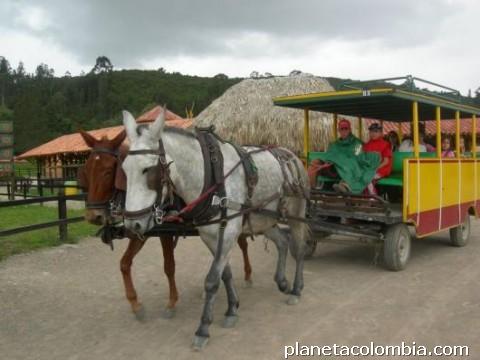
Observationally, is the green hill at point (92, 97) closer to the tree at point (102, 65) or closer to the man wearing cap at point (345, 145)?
the tree at point (102, 65)

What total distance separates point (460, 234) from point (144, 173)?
20.0 feet

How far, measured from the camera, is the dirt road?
11.8ft

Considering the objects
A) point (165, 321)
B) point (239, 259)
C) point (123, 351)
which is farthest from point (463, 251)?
point (123, 351)

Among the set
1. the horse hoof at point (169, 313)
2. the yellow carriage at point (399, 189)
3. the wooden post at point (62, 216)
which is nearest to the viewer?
the horse hoof at point (169, 313)

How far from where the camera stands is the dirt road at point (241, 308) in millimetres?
3588

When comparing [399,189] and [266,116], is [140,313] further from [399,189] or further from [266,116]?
[266,116]

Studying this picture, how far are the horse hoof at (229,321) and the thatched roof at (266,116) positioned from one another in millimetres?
7850

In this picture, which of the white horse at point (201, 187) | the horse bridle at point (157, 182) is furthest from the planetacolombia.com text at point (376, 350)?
the horse bridle at point (157, 182)

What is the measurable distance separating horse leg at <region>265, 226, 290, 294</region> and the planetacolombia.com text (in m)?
1.22

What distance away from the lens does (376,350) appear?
11.3ft

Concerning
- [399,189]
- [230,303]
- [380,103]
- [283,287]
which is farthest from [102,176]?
[399,189]

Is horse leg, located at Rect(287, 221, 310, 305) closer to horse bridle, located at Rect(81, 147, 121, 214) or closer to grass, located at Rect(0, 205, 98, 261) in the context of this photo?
horse bridle, located at Rect(81, 147, 121, 214)

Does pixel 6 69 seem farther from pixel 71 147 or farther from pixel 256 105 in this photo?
pixel 256 105

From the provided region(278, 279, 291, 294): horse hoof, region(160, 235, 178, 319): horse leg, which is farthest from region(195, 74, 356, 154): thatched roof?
region(160, 235, 178, 319): horse leg
